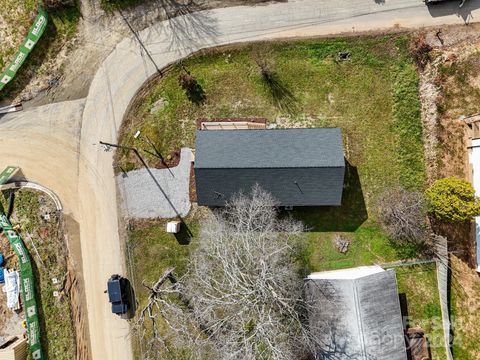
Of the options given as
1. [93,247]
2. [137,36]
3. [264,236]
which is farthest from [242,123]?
[93,247]

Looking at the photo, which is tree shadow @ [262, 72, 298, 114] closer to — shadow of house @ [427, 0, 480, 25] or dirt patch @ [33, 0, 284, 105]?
dirt patch @ [33, 0, 284, 105]

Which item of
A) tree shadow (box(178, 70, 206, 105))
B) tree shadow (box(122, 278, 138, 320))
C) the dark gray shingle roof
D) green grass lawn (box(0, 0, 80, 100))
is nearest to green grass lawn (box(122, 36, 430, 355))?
tree shadow (box(178, 70, 206, 105))

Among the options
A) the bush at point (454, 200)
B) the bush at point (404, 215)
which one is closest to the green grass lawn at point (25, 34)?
the bush at point (404, 215)

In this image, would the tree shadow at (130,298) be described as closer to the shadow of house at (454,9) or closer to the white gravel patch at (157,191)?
the white gravel patch at (157,191)

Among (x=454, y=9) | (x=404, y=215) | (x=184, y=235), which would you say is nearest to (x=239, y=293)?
(x=184, y=235)

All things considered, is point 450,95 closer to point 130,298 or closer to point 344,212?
point 344,212

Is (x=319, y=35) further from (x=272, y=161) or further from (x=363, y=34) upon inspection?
(x=272, y=161)
